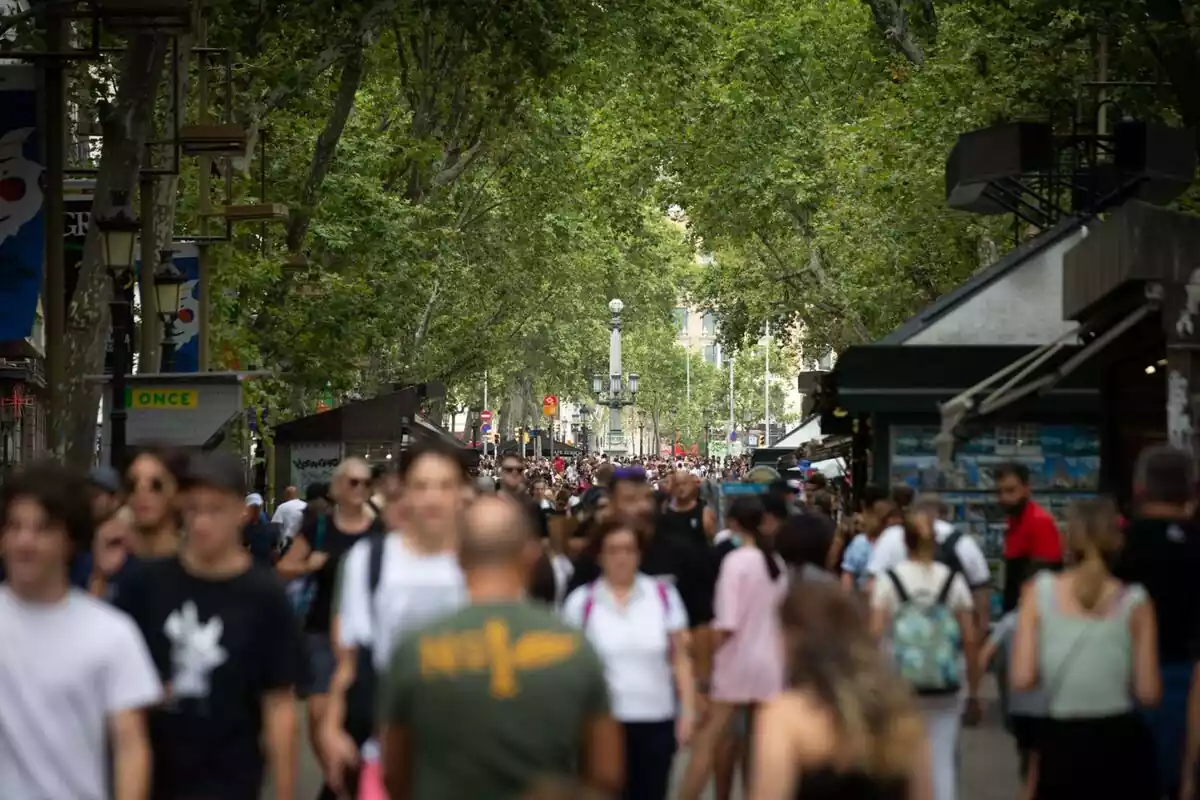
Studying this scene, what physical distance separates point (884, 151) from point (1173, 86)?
47.2 ft

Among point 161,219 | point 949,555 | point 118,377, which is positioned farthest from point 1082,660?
point 161,219

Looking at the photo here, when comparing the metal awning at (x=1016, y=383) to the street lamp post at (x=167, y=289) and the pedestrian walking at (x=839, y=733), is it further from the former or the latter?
the pedestrian walking at (x=839, y=733)

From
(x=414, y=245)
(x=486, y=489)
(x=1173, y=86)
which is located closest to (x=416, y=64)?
(x=414, y=245)

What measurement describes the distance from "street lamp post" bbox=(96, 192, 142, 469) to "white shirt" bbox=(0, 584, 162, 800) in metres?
12.0

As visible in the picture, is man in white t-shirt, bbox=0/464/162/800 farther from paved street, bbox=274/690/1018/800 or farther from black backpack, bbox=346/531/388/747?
paved street, bbox=274/690/1018/800

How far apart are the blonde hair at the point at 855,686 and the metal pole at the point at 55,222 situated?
12.5m

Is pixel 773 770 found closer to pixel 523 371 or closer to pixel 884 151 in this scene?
pixel 884 151

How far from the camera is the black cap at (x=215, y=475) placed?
642cm

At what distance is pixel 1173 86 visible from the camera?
2034 cm

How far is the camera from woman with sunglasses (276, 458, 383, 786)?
9430 millimetres

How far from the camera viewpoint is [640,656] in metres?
8.40

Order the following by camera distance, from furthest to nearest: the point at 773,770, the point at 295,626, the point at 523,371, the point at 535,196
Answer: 1. the point at 523,371
2. the point at 535,196
3. the point at 295,626
4. the point at 773,770

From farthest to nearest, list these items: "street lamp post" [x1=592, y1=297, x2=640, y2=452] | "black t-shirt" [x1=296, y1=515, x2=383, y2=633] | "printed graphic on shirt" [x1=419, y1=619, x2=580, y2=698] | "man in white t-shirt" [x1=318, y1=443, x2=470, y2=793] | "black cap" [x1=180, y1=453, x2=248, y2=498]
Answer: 1. "street lamp post" [x1=592, y1=297, x2=640, y2=452]
2. "black t-shirt" [x1=296, y1=515, x2=383, y2=633]
3. "man in white t-shirt" [x1=318, y1=443, x2=470, y2=793]
4. "black cap" [x1=180, y1=453, x2=248, y2=498]
5. "printed graphic on shirt" [x1=419, y1=619, x2=580, y2=698]

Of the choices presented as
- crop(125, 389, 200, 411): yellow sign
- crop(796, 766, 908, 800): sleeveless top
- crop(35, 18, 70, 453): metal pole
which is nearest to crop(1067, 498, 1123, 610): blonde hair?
crop(796, 766, 908, 800): sleeveless top
